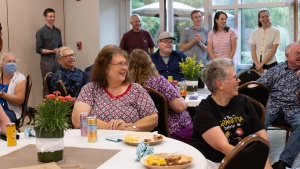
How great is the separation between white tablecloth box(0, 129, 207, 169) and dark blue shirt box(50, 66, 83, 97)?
6.62 ft

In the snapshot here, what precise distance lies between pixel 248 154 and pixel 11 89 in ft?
10.7

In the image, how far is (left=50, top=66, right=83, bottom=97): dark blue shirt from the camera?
4.62 meters

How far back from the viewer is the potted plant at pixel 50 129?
2027 mm

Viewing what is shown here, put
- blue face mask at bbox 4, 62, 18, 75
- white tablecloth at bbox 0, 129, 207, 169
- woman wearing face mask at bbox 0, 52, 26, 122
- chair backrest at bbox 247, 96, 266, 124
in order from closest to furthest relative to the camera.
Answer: white tablecloth at bbox 0, 129, 207, 169 < chair backrest at bbox 247, 96, 266, 124 < woman wearing face mask at bbox 0, 52, 26, 122 < blue face mask at bbox 4, 62, 18, 75

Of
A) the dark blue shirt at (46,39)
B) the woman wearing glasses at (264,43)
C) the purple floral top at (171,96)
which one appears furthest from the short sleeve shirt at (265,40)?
the dark blue shirt at (46,39)

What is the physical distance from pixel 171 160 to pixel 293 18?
214 inches

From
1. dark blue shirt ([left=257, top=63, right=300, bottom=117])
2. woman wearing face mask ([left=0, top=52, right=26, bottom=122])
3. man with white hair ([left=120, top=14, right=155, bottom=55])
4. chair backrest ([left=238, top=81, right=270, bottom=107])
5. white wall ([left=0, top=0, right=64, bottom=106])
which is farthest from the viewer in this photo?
man with white hair ([left=120, top=14, right=155, bottom=55])

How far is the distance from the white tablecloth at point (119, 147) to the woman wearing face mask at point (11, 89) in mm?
1861

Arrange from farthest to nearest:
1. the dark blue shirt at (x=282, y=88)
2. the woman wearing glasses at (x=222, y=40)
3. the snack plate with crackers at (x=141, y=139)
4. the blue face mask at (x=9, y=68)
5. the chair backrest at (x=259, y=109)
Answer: the woman wearing glasses at (x=222, y=40)
the blue face mask at (x=9, y=68)
the dark blue shirt at (x=282, y=88)
the chair backrest at (x=259, y=109)
the snack plate with crackers at (x=141, y=139)

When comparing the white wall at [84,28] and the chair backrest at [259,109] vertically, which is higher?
the white wall at [84,28]

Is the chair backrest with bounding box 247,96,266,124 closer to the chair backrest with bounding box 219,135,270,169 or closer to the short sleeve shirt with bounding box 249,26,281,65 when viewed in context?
the chair backrest with bounding box 219,135,270,169

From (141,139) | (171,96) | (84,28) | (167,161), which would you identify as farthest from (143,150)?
(84,28)

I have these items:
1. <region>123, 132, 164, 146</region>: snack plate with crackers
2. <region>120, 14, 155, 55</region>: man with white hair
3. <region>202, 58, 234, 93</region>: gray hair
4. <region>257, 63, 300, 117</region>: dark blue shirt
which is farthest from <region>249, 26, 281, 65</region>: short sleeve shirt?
<region>123, 132, 164, 146</region>: snack plate with crackers

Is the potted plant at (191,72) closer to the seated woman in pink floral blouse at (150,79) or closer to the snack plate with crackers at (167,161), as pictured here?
the seated woman in pink floral blouse at (150,79)
